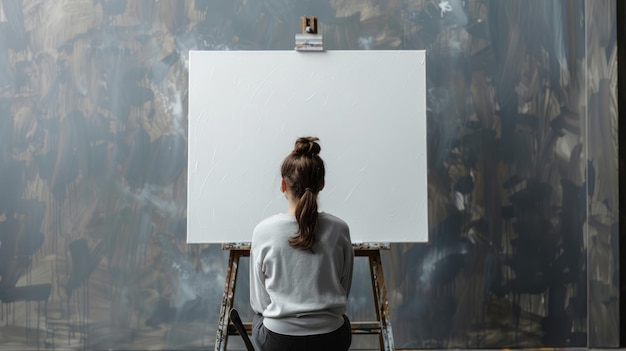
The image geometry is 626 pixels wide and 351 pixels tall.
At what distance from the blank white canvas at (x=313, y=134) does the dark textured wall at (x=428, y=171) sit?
1.57ft

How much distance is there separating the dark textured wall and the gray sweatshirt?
3.09 ft

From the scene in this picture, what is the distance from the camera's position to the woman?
161 centimetres

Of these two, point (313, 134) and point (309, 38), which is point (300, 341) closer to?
point (313, 134)

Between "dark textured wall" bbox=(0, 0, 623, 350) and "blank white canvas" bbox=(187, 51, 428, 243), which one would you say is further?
"dark textured wall" bbox=(0, 0, 623, 350)

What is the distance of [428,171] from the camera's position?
8.44ft

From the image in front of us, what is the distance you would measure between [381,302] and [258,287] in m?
0.47

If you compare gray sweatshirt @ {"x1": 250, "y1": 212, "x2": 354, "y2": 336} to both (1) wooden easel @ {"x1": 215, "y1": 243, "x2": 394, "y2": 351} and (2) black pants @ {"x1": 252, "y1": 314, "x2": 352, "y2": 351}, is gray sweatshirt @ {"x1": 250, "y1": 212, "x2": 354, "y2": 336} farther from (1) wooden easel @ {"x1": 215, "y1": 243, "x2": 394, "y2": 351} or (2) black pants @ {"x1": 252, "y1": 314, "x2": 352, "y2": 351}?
(1) wooden easel @ {"x1": 215, "y1": 243, "x2": 394, "y2": 351}

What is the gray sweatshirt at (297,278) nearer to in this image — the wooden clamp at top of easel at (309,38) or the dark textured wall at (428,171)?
the wooden clamp at top of easel at (309,38)

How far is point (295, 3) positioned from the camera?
258cm

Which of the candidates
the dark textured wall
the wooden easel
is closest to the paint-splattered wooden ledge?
the wooden easel

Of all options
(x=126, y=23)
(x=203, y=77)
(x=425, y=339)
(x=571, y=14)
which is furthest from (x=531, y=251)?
(x=126, y=23)

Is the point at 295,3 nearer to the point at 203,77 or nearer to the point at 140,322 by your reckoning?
the point at 203,77

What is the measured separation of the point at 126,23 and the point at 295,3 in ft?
2.26

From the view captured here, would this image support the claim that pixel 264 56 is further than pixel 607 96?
No
